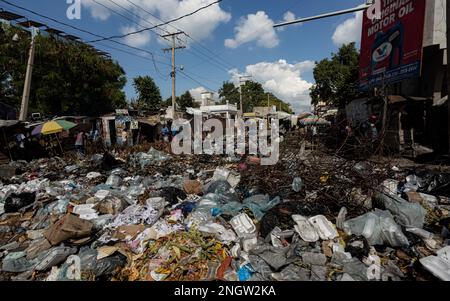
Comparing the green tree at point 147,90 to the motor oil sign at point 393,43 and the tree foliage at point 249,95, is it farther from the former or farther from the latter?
the tree foliage at point 249,95

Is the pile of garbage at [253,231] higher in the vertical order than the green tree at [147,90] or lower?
lower

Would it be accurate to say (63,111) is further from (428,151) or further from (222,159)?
(428,151)

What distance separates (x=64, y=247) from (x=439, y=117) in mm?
12026

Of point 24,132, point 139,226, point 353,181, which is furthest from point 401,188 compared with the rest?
point 24,132

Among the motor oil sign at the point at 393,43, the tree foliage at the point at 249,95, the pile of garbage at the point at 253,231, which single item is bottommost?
the pile of garbage at the point at 253,231

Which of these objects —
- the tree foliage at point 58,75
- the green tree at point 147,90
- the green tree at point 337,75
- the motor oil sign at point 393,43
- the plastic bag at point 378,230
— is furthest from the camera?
the green tree at point 147,90

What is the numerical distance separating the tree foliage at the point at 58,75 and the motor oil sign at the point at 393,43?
17325mm

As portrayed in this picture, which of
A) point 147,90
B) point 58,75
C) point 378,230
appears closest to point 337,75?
point 147,90

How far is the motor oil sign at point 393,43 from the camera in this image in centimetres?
885

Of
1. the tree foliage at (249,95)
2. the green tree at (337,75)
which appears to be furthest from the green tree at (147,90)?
the tree foliage at (249,95)

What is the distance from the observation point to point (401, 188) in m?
4.73

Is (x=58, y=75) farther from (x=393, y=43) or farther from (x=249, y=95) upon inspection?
(x=249, y=95)

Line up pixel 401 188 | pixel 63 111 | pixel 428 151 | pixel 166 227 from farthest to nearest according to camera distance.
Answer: pixel 63 111 → pixel 428 151 → pixel 401 188 → pixel 166 227

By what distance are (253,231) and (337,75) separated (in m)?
25.3
